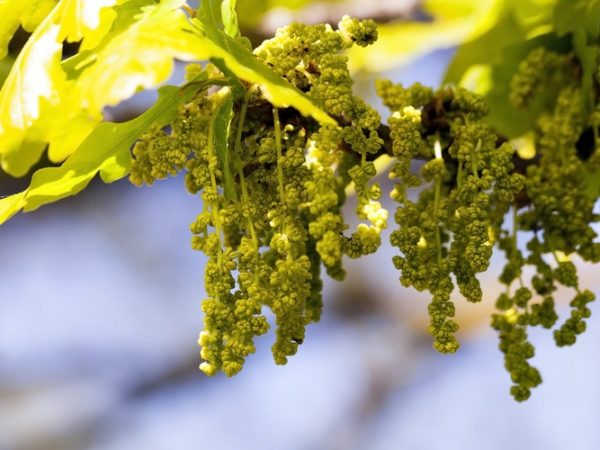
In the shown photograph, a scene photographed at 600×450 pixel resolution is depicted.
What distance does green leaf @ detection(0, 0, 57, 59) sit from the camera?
99 cm

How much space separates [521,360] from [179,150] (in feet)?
1.57

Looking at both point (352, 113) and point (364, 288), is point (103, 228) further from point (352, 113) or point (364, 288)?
point (352, 113)

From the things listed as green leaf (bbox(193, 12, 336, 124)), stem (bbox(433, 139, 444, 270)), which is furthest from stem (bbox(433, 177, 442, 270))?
green leaf (bbox(193, 12, 336, 124))

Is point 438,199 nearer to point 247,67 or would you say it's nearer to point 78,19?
point 247,67

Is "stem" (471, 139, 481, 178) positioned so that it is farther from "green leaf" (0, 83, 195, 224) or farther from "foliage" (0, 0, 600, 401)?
"green leaf" (0, 83, 195, 224)

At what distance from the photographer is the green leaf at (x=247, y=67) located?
81 cm

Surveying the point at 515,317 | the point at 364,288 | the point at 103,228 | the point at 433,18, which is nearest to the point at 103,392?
the point at 103,228

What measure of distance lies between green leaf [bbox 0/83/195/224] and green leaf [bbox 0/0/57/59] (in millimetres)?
154

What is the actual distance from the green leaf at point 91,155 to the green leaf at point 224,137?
4 cm

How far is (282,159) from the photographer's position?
90cm

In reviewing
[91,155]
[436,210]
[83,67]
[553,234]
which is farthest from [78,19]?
[553,234]

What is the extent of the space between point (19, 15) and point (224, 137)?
0.89 ft

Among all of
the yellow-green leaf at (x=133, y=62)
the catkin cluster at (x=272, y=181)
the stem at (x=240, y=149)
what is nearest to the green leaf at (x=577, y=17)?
the catkin cluster at (x=272, y=181)

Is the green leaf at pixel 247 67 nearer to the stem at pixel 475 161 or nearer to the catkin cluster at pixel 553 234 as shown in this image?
the stem at pixel 475 161
